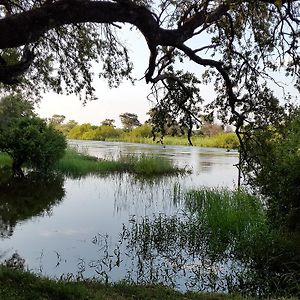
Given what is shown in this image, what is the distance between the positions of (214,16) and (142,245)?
6136 mm

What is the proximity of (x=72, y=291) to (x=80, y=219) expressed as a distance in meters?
8.17

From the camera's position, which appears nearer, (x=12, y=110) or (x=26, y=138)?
(x=26, y=138)

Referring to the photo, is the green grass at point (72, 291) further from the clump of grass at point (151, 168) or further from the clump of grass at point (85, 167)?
the clump of grass at point (85, 167)

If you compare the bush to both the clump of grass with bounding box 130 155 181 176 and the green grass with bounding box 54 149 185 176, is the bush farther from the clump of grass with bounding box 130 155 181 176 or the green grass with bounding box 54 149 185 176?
the clump of grass with bounding box 130 155 181 176

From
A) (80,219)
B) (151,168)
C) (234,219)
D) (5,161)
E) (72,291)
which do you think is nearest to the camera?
(72,291)

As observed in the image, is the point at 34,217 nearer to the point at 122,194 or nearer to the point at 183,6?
the point at 122,194

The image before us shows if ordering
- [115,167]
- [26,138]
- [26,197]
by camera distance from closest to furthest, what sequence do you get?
1. [26,197]
2. [26,138]
3. [115,167]

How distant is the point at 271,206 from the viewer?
27.2 ft

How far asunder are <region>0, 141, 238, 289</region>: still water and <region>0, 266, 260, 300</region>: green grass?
1843mm

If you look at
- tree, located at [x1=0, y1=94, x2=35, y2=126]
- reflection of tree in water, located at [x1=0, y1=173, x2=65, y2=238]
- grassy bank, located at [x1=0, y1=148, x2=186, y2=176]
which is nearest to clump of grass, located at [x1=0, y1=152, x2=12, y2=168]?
grassy bank, located at [x1=0, y1=148, x2=186, y2=176]

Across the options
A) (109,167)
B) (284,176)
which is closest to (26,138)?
Answer: (109,167)

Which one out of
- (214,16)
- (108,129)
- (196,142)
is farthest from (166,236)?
(108,129)

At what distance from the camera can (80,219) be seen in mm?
13211

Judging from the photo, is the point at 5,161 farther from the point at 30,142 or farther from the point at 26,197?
the point at 26,197
